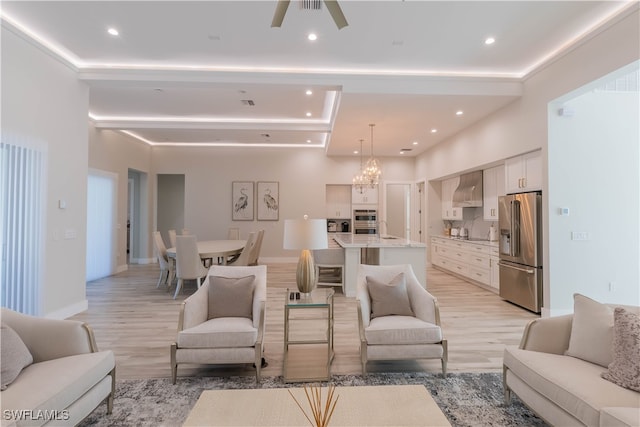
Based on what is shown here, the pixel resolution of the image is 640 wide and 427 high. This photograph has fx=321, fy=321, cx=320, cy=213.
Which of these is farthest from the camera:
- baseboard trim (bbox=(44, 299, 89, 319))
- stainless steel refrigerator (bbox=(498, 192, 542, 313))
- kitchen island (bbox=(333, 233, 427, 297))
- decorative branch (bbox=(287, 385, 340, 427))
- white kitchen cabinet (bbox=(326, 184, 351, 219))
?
white kitchen cabinet (bbox=(326, 184, 351, 219))

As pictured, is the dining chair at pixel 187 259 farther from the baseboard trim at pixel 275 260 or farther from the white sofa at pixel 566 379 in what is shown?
the white sofa at pixel 566 379

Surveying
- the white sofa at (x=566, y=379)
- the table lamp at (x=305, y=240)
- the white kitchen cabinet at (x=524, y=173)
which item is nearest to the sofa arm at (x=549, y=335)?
the white sofa at (x=566, y=379)

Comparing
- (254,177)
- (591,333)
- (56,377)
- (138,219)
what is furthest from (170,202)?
(591,333)

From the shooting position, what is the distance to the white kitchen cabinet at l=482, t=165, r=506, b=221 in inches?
231

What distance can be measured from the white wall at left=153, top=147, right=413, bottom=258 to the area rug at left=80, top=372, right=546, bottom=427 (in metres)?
6.49

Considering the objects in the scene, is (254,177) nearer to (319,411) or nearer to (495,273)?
(495,273)

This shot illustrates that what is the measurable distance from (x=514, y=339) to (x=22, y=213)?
5580 millimetres

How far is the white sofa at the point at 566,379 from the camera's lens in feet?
5.25

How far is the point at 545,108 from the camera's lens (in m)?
4.14

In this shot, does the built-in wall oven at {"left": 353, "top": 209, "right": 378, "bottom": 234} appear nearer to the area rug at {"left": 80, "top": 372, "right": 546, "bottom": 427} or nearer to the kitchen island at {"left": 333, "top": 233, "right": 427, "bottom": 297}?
the kitchen island at {"left": 333, "top": 233, "right": 427, "bottom": 297}

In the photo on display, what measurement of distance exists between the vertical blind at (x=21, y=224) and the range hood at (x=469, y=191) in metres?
6.98

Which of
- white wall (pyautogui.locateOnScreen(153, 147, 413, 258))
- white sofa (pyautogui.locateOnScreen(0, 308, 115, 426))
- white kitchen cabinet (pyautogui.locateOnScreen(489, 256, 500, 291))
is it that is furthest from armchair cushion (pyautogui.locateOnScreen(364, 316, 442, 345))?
white wall (pyautogui.locateOnScreen(153, 147, 413, 258))

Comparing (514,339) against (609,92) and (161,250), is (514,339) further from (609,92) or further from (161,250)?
(161,250)

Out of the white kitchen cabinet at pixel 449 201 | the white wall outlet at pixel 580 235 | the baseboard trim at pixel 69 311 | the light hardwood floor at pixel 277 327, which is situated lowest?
the light hardwood floor at pixel 277 327
